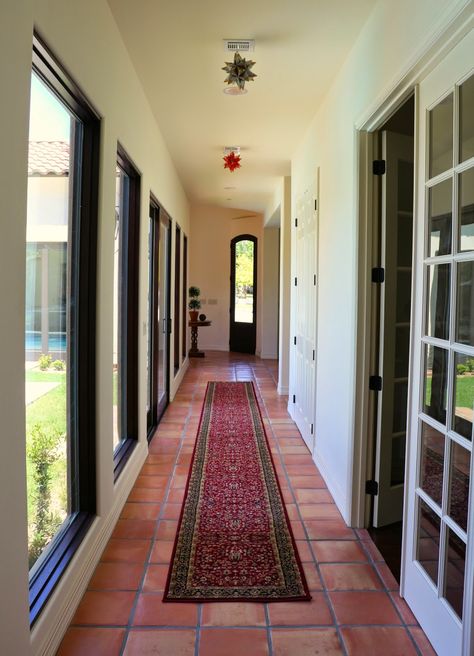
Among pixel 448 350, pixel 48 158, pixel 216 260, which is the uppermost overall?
pixel 216 260

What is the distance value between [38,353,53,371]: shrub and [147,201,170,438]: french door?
8.17 ft

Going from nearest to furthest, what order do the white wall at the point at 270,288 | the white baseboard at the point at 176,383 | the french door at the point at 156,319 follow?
the french door at the point at 156,319 < the white baseboard at the point at 176,383 < the white wall at the point at 270,288

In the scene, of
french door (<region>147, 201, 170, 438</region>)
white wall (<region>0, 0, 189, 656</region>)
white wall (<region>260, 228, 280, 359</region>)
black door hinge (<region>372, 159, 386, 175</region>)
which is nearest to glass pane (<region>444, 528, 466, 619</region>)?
white wall (<region>0, 0, 189, 656</region>)

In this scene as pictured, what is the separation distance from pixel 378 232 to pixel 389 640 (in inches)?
76.5

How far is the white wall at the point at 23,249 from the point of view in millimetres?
1344

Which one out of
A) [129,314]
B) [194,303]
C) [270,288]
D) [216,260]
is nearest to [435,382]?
[129,314]

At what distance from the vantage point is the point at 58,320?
2.05 m

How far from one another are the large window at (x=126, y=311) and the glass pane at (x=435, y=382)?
2.01 metres

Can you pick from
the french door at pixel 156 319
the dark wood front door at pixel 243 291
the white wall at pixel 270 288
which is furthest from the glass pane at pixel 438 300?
the dark wood front door at pixel 243 291

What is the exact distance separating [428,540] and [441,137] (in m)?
1.54

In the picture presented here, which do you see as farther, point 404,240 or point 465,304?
point 404,240

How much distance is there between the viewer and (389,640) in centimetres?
185

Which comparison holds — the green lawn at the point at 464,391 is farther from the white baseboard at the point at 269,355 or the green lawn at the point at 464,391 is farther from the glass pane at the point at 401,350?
the white baseboard at the point at 269,355

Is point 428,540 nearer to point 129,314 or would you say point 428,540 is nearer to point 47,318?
point 47,318
